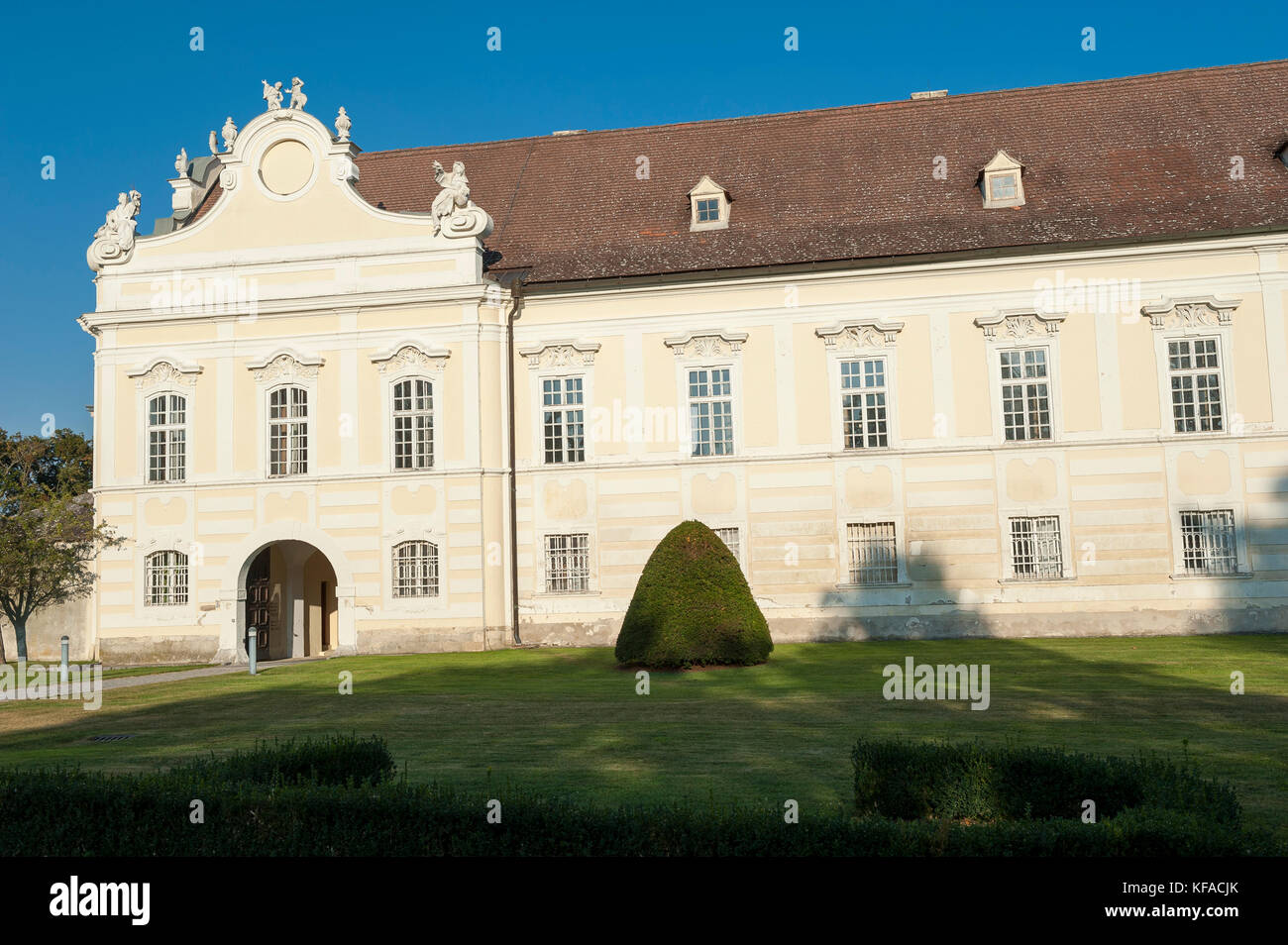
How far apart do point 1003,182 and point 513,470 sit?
15185 millimetres

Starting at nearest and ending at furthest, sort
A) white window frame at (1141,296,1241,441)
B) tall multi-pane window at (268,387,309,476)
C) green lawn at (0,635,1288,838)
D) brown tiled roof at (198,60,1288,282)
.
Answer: green lawn at (0,635,1288,838) < white window frame at (1141,296,1241,441) < brown tiled roof at (198,60,1288,282) < tall multi-pane window at (268,387,309,476)

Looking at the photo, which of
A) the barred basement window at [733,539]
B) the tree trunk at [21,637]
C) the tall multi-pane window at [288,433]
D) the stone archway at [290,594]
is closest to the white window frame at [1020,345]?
the barred basement window at [733,539]

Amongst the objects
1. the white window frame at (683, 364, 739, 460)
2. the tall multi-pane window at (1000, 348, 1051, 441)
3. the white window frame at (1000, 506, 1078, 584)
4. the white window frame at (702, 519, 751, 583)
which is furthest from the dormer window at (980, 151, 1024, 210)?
the white window frame at (702, 519, 751, 583)

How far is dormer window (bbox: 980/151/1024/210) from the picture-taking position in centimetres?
2977

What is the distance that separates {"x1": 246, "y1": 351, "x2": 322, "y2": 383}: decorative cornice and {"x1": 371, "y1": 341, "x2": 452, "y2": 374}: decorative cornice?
1.86m

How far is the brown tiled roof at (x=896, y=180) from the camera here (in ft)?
95.2

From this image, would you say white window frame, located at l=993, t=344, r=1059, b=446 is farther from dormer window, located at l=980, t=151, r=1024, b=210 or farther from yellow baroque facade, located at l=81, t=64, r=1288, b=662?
dormer window, located at l=980, t=151, r=1024, b=210

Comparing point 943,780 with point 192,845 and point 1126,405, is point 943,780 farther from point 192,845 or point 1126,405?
point 1126,405

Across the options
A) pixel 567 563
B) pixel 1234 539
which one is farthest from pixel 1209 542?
pixel 567 563

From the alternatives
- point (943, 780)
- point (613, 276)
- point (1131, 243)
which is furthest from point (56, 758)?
point (1131, 243)

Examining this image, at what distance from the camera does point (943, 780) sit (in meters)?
9.12

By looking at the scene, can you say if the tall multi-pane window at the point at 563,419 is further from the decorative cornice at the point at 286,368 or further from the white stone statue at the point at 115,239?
the white stone statue at the point at 115,239

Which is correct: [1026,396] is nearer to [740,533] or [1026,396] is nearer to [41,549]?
[740,533]

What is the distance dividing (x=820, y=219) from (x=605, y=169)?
291 inches
